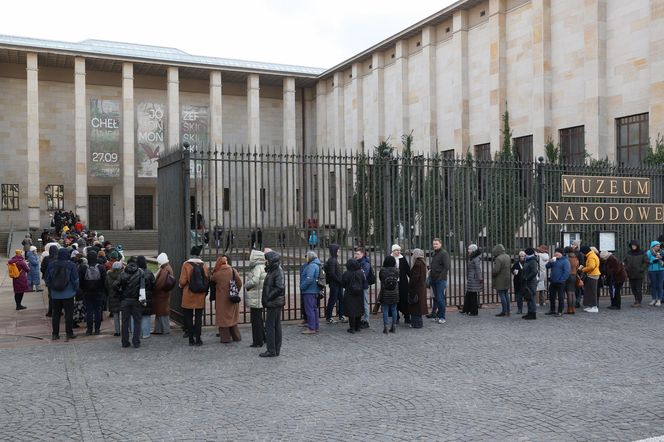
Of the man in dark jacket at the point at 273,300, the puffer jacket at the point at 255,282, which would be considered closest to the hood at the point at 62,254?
the puffer jacket at the point at 255,282

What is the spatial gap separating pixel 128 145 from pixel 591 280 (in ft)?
114

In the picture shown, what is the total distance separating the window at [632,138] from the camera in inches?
966

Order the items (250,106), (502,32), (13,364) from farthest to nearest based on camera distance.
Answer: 1. (250,106)
2. (502,32)
3. (13,364)

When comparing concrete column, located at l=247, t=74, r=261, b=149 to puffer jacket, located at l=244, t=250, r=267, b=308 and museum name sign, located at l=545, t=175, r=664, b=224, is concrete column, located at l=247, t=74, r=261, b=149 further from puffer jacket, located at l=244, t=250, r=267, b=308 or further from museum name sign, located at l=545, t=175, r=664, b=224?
puffer jacket, located at l=244, t=250, r=267, b=308

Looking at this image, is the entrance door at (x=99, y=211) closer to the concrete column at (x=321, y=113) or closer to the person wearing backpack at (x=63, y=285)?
the concrete column at (x=321, y=113)

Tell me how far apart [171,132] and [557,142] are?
1048 inches

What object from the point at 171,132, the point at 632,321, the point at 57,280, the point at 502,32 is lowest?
the point at 632,321

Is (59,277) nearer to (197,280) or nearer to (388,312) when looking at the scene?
(197,280)

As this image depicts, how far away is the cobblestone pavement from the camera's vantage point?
18.4 ft

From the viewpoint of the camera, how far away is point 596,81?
25.7 meters

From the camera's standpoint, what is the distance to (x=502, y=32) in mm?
31297

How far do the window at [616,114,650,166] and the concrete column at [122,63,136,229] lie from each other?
101 ft

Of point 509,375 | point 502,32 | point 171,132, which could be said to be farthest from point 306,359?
point 171,132

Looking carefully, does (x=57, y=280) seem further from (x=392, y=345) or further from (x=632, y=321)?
(x=632, y=321)
